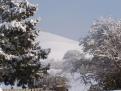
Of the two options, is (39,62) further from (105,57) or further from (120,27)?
(120,27)

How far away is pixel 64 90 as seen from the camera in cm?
2806

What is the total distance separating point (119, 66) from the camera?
39812mm

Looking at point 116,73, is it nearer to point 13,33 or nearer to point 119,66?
point 119,66

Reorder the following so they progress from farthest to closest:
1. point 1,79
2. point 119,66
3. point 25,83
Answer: point 119,66 → point 25,83 → point 1,79

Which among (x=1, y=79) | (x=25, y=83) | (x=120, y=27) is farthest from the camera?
(x=120, y=27)

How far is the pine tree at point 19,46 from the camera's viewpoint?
28062mm

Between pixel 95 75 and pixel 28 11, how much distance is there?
1620cm

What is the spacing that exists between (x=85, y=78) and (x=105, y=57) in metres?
5.14

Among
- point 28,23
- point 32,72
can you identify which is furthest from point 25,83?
point 28,23

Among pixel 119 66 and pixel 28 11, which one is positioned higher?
pixel 28 11

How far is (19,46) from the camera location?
98.8ft

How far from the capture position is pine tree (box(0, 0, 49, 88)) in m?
28.1

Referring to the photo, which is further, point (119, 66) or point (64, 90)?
point (119, 66)

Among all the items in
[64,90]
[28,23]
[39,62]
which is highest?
[28,23]
